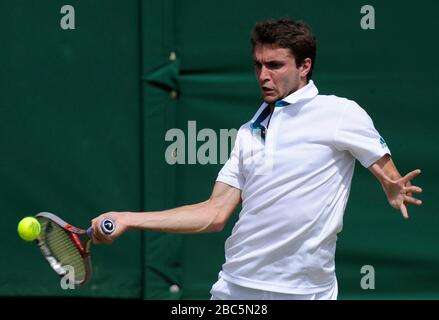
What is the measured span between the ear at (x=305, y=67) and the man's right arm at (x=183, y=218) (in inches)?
19.5

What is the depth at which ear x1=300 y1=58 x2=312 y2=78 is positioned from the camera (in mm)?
3785

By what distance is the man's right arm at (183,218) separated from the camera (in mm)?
3570

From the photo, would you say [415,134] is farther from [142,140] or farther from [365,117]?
[365,117]

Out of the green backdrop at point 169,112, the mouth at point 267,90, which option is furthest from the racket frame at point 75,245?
the green backdrop at point 169,112

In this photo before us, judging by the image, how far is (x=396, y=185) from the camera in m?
3.52

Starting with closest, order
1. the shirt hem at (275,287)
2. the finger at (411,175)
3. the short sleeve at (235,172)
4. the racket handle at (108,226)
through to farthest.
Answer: the finger at (411,175), the racket handle at (108,226), the shirt hem at (275,287), the short sleeve at (235,172)

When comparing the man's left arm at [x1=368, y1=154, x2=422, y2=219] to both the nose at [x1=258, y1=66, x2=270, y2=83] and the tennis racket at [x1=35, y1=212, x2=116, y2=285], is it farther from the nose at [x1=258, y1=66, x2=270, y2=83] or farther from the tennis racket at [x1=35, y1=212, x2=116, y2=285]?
the tennis racket at [x1=35, y1=212, x2=116, y2=285]

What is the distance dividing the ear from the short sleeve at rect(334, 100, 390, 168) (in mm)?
254

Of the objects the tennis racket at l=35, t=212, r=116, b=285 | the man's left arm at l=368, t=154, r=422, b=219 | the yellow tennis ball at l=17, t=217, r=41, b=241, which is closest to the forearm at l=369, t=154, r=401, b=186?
the man's left arm at l=368, t=154, r=422, b=219

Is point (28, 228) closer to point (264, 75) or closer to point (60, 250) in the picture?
point (60, 250)

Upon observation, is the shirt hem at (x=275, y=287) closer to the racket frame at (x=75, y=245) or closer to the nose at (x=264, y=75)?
the racket frame at (x=75, y=245)

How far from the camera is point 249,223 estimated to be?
3701 mm

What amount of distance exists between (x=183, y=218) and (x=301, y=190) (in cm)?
45
